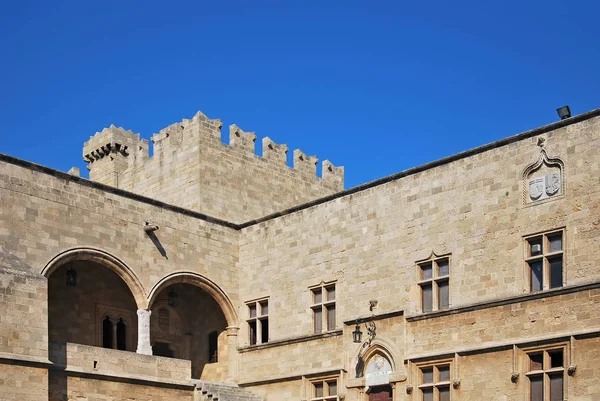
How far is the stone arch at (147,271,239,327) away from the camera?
24.9m

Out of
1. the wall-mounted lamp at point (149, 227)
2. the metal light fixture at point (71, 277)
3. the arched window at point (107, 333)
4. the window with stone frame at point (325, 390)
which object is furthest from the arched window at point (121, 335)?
the window with stone frame at point (325, 390)

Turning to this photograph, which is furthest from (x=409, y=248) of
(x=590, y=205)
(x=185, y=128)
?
(x=185, y=128)

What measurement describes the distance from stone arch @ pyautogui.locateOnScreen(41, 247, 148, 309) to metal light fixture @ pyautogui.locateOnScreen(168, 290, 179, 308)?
2732 mm

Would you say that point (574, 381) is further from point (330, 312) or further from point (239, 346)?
point (239, 346)

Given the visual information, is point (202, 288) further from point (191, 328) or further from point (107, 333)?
point (107, 333)

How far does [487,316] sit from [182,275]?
8.08 metres

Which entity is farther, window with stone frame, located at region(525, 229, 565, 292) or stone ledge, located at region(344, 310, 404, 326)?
stone ledge, located at region(344, 310, 404, 326)

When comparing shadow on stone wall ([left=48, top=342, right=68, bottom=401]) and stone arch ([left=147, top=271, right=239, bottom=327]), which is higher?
stone arch ([left=147, top=271, right=239, bottom=327])

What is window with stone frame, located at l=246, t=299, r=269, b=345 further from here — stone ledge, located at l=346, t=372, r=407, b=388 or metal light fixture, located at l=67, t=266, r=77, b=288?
metal light fixture, located at l=67, t=266, r=77, b=288

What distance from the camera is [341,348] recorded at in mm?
23859

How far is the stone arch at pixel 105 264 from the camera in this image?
2281 centimetres

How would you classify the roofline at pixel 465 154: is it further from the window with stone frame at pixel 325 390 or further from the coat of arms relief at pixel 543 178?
the window with stone frame at pixel 325 390

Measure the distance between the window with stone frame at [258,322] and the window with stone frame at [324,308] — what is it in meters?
1.67

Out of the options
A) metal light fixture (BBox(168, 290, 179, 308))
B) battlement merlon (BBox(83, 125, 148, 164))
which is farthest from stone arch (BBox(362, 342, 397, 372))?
battlement merlon (BBox(83, 125, 148, 164))
